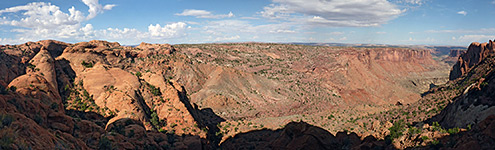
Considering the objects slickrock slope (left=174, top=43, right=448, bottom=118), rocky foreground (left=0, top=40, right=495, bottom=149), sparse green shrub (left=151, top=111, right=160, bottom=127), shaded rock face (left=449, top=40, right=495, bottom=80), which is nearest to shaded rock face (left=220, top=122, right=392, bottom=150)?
rocky foreground (left=0, top=40, right=495, bottom=149)

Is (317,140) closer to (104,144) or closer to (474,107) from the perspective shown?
(474,107)

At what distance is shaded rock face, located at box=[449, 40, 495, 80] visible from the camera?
75812mm

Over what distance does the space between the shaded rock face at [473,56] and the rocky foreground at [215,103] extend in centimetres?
70

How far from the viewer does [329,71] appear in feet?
243

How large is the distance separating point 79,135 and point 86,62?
26.7 m

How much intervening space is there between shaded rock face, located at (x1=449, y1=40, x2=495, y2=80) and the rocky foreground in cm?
70

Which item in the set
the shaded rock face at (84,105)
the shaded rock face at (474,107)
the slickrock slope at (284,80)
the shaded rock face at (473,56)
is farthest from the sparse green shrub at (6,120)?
the shaded rock face at (473,56)

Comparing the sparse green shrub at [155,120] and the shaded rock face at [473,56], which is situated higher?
the shaded rock face at [473,56]

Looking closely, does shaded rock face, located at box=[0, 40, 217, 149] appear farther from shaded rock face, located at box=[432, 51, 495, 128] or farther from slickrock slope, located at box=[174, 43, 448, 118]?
shaded rock face, located at box=[432, 51, 495, 128]

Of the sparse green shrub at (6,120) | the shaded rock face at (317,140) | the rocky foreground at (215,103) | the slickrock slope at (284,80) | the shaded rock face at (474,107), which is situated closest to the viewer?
the sparse green shrub at (6,120)

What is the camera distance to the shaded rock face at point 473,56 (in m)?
75.8

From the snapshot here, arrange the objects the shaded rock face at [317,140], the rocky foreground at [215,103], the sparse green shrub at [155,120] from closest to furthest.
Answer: the rocky foreground at [215,103]
the shaded rock face at [317,140]
the sparse green shrub at [155,120]

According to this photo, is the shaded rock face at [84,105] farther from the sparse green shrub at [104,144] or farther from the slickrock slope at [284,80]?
the slickrock slope at [284,80]

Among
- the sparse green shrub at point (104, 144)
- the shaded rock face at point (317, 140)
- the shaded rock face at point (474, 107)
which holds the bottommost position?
the shaded rock face at point (317, 140)
